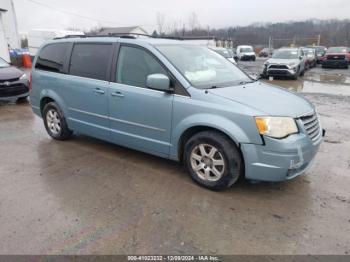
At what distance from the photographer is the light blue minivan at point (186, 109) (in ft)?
11.6

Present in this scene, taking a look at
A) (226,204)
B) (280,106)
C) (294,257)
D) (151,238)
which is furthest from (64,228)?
(280,106)

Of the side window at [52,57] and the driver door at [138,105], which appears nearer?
the driver door at [138,105]

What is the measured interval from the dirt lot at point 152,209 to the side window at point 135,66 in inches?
50.0

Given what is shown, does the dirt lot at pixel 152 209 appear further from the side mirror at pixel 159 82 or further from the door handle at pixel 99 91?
the side mirror at pixel 159 82

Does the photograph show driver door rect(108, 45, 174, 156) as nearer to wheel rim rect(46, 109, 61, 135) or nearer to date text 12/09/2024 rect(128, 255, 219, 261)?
wheel rim rect(46, 109, 61, 135)

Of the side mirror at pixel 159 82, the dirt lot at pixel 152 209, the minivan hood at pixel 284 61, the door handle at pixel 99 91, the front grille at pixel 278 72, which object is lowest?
the front grille at pixel 278 72

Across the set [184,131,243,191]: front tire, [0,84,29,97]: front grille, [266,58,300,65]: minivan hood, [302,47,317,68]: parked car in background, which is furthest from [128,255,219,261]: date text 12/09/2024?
[302,47,317,68]: parked car in background

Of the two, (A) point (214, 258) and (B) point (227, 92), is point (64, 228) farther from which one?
(B) point (227, 92)

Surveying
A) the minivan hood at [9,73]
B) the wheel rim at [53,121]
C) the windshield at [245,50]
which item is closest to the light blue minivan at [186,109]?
the wheel rim at [53,121]

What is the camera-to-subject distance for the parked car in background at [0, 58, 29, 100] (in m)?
9.09

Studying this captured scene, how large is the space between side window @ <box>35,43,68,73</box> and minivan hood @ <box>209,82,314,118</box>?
3.05m

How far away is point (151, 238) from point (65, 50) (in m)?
3.90

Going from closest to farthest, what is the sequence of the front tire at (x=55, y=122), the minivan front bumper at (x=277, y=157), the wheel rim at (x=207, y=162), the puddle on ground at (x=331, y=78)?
1. the minivan front bumper at (x=277, y=157)
2. the wheel rim at (x=207, y=162)
3. the front tire at (x=55, y=122)
4. the puddle on ground at (x=331, y=78)

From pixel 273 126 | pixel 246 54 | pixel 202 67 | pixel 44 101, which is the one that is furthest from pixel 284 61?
pixel 246 54
